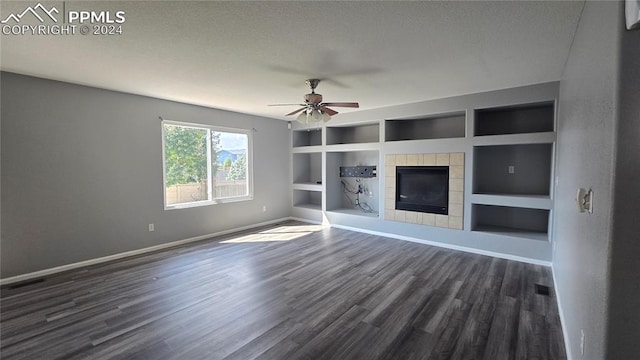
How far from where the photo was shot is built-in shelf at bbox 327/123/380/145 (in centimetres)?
629

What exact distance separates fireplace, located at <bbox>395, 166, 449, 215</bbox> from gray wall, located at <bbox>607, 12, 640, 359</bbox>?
3.77 m

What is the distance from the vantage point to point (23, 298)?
2979mm

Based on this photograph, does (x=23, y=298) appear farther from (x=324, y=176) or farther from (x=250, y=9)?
(x=324, y=176)

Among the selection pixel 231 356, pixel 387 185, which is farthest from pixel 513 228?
pixel 231 356

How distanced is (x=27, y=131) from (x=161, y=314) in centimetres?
291

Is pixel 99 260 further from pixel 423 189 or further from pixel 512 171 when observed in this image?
pixel 512 171

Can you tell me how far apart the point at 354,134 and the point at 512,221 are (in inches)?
141

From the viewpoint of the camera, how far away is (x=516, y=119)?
180 inches

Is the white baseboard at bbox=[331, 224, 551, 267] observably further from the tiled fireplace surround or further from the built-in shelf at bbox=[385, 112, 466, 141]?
the built-in shelf at bbox=[385, 112, 466, 141]

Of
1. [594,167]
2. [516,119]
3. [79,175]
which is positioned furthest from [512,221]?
[79,175]

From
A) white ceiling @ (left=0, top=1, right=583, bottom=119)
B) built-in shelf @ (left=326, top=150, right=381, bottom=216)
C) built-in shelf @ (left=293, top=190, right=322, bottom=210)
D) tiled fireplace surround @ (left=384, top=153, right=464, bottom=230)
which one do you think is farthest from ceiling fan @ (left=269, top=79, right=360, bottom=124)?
built-in shelf @ (left=293, top=190, right=322, bottom=210)

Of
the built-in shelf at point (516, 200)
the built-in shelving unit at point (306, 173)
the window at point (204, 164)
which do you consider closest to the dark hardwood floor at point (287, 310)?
the built-in shelf at point (516, 200)

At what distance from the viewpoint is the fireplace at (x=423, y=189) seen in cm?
484

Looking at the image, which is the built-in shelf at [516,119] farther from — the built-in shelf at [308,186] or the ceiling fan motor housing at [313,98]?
the built-in shelf at [308,186]
